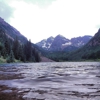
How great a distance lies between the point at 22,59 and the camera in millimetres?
192250

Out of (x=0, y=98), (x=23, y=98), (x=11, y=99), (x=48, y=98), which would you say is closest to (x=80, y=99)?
(x=48, y=98)

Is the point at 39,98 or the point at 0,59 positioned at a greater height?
the point at 0,59

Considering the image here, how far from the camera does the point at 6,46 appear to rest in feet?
596

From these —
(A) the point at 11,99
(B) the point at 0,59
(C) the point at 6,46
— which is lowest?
(A) the point at 11,99

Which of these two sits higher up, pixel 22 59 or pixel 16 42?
pixel 16 42

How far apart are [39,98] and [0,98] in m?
2.82

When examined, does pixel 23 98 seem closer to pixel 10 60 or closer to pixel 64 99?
pixel 64 99

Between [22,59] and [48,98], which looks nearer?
[48,98]

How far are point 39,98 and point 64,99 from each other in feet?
5.77

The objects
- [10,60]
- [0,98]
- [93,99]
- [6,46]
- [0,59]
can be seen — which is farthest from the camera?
[6,46]

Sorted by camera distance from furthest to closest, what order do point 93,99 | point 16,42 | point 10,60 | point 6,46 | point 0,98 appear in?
point 16,42 < point 6,46 < point 10,60 < point 0,98 < point 93,99

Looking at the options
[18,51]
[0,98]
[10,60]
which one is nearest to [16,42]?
[18,51]

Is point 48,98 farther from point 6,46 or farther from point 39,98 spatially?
point 6,46

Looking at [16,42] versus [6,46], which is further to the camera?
[16,42]
